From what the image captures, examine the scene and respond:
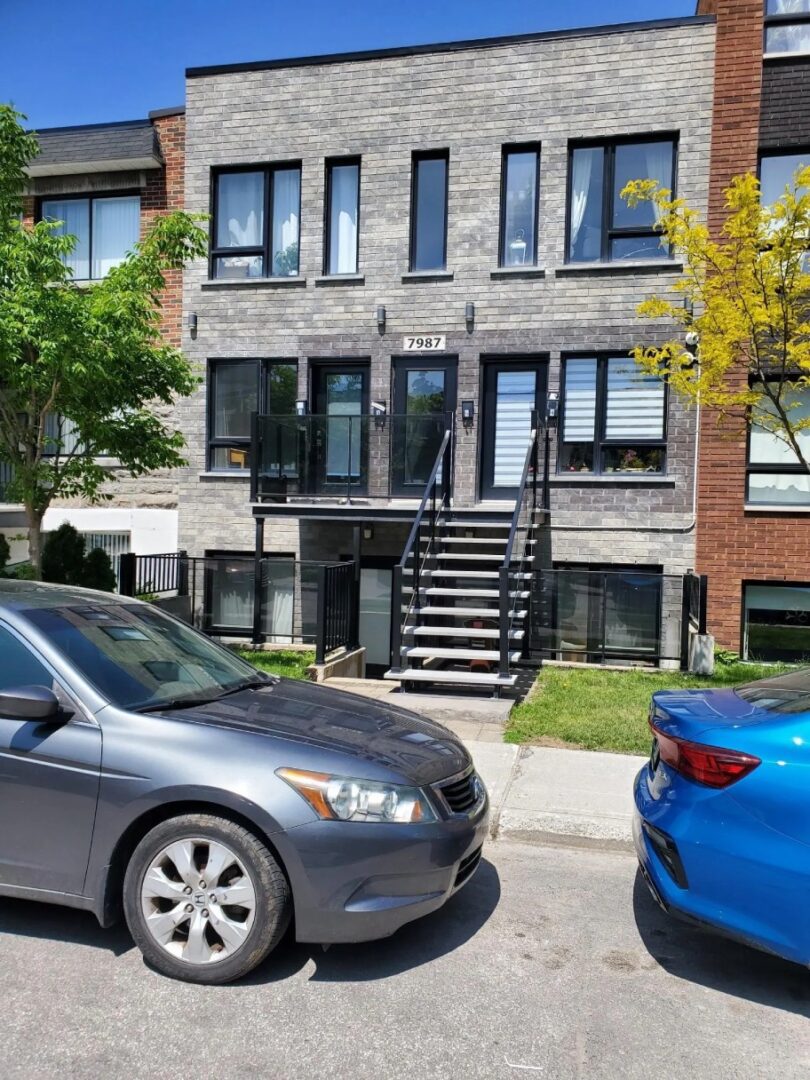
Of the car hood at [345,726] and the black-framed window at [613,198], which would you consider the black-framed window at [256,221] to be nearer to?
the black-framed window at [613,198]

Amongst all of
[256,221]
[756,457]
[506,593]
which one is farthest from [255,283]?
[756,457]

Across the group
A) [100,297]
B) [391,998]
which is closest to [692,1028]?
[391,998]

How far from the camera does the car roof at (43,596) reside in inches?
162

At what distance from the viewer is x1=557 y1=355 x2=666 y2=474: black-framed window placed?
1193 centimetres

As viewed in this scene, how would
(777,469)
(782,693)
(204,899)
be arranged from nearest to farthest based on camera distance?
(204,899) < (782,693) < (777,469)

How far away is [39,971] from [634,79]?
12.7 m

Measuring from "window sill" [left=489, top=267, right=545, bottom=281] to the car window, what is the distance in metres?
9.99

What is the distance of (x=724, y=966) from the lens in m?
3.68

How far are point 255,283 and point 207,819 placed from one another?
11.2 m

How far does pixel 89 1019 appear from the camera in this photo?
309 cm

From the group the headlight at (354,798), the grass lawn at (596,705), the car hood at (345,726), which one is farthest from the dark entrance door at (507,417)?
the headlight at (354,798)

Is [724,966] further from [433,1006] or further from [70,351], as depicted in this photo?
[70,351]

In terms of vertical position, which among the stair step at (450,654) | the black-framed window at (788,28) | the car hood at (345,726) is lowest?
the stair step at (450,654)

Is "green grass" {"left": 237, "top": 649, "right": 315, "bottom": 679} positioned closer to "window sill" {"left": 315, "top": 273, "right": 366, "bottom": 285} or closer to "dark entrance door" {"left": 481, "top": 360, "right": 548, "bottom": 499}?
"dark entrance door" {"left": 481, "top": 360, "right": 548, "bottom": 499}
